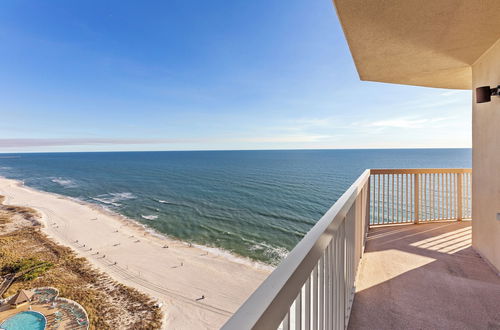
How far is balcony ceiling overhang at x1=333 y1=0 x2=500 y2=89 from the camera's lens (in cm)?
167

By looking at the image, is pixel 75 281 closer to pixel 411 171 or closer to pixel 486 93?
pixel 411 171

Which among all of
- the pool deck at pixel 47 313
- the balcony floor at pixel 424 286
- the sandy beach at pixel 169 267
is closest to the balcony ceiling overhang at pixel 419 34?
the balcony floor at pixel 424 286

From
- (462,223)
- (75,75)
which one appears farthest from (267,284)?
(75,75)

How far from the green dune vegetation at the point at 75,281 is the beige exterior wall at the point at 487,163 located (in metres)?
9.57

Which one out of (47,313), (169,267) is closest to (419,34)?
(169,267)

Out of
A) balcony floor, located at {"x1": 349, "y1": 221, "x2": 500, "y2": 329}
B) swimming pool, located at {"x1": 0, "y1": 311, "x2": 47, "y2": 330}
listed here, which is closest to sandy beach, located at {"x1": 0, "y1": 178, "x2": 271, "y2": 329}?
swimming pool, located at {"x1": 0, "y1": 311, "x2": 47, "y2": 330}

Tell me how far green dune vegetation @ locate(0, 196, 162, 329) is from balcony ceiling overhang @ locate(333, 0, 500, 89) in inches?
403

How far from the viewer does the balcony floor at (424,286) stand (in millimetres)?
1540

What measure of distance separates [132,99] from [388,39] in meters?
41.9

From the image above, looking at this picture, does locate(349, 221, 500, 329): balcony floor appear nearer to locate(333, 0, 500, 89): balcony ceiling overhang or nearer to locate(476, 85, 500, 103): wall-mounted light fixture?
locate(476, 85, 500, 103): wall-mounted light fixture

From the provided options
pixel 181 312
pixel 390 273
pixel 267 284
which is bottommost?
pixel 181 312

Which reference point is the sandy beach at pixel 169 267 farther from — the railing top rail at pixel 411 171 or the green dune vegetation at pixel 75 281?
the railing top rail at pixel 411 171

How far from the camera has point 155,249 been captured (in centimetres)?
1252

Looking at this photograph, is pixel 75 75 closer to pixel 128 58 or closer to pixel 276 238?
pixel 128 58
